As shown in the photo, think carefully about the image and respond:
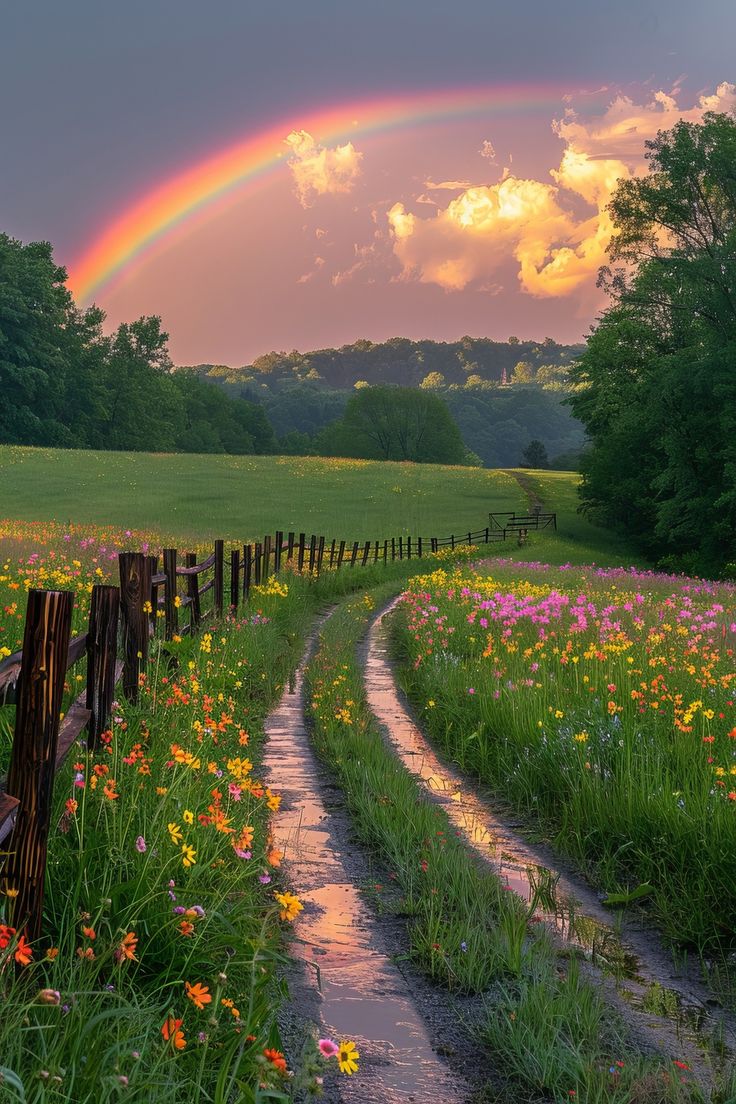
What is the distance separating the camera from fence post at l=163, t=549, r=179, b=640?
1067cm

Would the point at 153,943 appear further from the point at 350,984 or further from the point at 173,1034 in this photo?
the point at 173,1034

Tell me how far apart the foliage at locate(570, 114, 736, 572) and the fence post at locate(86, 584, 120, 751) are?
31466 millimetres

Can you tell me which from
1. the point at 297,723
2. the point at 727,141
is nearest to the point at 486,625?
the point at 297,723

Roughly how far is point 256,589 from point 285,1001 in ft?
48.0

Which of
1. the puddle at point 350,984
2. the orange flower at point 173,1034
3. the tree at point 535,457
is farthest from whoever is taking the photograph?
the tree at point 535,457

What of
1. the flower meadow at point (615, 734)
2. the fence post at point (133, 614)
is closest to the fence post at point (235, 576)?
the flower meadow at point (615, 734)

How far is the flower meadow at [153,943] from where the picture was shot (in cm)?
270

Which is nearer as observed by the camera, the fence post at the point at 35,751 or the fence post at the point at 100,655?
the fence post at the point at 35,751

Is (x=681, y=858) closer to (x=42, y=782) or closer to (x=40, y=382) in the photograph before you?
(x=42, y=782)

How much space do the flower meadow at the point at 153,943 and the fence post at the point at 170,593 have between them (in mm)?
2926

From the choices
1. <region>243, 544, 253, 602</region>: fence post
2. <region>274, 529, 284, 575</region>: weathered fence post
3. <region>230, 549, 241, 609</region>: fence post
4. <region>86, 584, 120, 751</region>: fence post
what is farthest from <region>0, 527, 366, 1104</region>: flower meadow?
<region>274, 529, 284, 575</region>: weathered fence post

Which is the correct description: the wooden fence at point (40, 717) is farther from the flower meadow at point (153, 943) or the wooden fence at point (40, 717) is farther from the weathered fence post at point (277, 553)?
the weathered fence post at point (277, 553)

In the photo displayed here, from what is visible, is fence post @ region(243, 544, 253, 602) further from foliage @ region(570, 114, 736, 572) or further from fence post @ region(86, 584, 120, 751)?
foliage @ region(570, 114, 736, 572)

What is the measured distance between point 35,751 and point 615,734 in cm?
533
